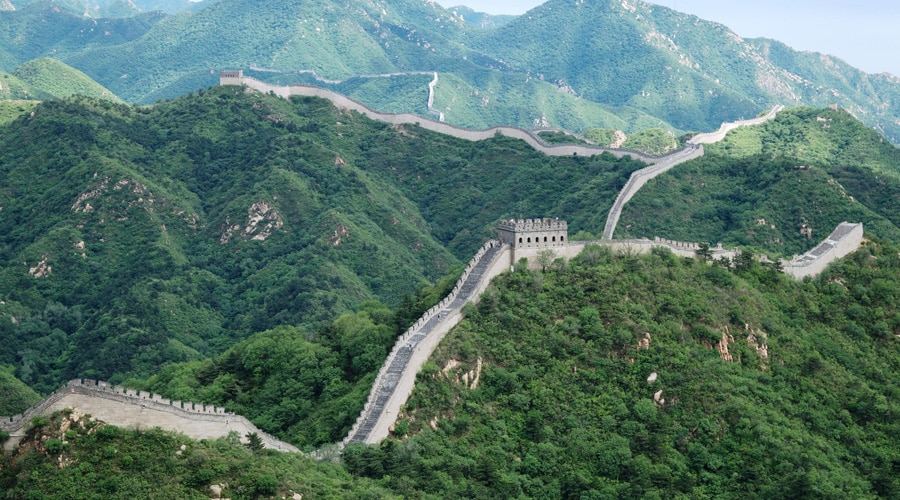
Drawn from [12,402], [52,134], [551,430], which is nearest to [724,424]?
[551,430]

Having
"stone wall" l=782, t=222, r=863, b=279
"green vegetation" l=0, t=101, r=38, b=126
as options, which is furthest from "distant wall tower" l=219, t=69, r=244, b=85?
"stone wall" l=782, t=222, r=863, b=279

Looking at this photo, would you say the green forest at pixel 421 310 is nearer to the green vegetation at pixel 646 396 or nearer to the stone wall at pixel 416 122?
the green vegetation at pixel 646 396

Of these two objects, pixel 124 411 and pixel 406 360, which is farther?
pixel 406 360

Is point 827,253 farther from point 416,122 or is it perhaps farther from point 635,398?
point 416,122

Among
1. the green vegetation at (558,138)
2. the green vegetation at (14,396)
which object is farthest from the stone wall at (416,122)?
the green vegetation at (14,396)

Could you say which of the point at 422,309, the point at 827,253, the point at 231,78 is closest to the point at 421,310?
the point at 422,309

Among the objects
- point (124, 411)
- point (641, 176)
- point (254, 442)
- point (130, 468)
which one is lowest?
point (254, 442)

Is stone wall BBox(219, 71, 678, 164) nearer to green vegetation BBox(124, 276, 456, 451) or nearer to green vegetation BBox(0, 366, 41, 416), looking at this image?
green vegetation BBox(0, 366, 41, 416)
